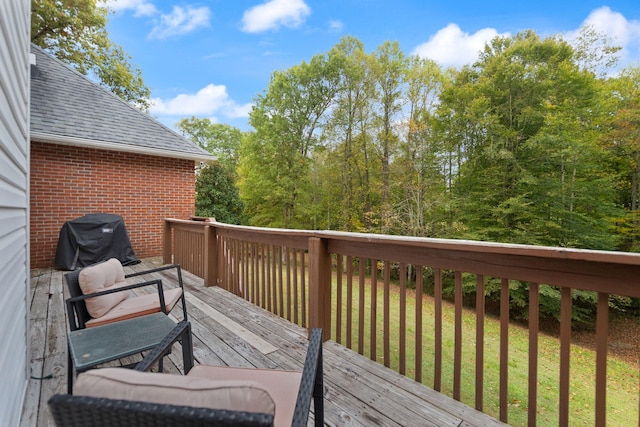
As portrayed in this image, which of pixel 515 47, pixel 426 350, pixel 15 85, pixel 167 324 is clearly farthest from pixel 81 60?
pixel 515 47

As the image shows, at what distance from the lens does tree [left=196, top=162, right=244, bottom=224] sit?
1289 centimetres

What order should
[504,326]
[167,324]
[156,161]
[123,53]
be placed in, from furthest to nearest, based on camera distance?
1. [123,53]
2. [156,161]
3. [167,324]
4. [504,326]

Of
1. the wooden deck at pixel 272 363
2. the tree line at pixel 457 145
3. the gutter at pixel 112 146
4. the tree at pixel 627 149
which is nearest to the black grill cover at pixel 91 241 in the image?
the gutter at pixel 112 146

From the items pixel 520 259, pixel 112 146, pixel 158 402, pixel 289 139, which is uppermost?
pixel 289 139

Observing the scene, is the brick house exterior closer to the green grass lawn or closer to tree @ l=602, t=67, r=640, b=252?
the green grass lawn

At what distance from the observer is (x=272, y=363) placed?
2.28m

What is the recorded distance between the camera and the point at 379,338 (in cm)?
571

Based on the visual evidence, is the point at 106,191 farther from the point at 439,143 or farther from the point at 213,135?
the point at 213,135

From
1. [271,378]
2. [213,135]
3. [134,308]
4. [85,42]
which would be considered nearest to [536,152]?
[271,378]

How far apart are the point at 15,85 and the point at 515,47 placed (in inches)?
538

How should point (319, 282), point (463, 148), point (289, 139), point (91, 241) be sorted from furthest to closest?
1. point (289, 139)
2. point (463, 148)
3. point (91, 241)
4. point (319, 282)

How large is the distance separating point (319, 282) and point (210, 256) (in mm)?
2426

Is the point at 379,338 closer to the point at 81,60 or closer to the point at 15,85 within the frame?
the point at 15,85

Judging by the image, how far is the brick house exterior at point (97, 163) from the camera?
5812 millimetres
